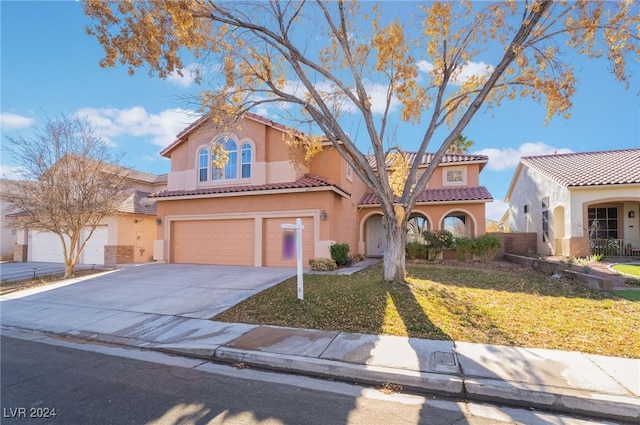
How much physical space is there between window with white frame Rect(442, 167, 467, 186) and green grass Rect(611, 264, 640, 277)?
8695 millimetres

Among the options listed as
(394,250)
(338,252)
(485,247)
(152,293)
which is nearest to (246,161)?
(338,252)

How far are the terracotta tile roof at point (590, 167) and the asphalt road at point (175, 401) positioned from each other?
1672 centimetres

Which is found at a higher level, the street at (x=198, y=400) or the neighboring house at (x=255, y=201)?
the neighboring house at (x=255, y=201)

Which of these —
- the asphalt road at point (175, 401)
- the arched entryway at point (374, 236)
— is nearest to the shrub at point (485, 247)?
the arched entryway at point (374, 236)

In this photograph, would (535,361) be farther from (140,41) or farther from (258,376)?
(140,41)

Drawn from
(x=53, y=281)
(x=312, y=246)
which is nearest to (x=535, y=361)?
(x=312, y=246)

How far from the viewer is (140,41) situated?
813 cm

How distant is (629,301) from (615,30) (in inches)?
266

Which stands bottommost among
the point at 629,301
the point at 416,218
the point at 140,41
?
the point at 629,301

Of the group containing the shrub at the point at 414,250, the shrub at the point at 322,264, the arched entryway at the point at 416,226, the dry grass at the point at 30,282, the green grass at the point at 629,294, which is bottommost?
the dry grass at the point at 30,282

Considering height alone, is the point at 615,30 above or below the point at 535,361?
above

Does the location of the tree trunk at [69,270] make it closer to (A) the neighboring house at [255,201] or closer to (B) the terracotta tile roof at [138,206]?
(A) the neighboring house at [255,201]

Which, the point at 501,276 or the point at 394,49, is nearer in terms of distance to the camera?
the point at 394,49

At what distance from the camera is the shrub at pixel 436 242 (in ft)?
52.3
